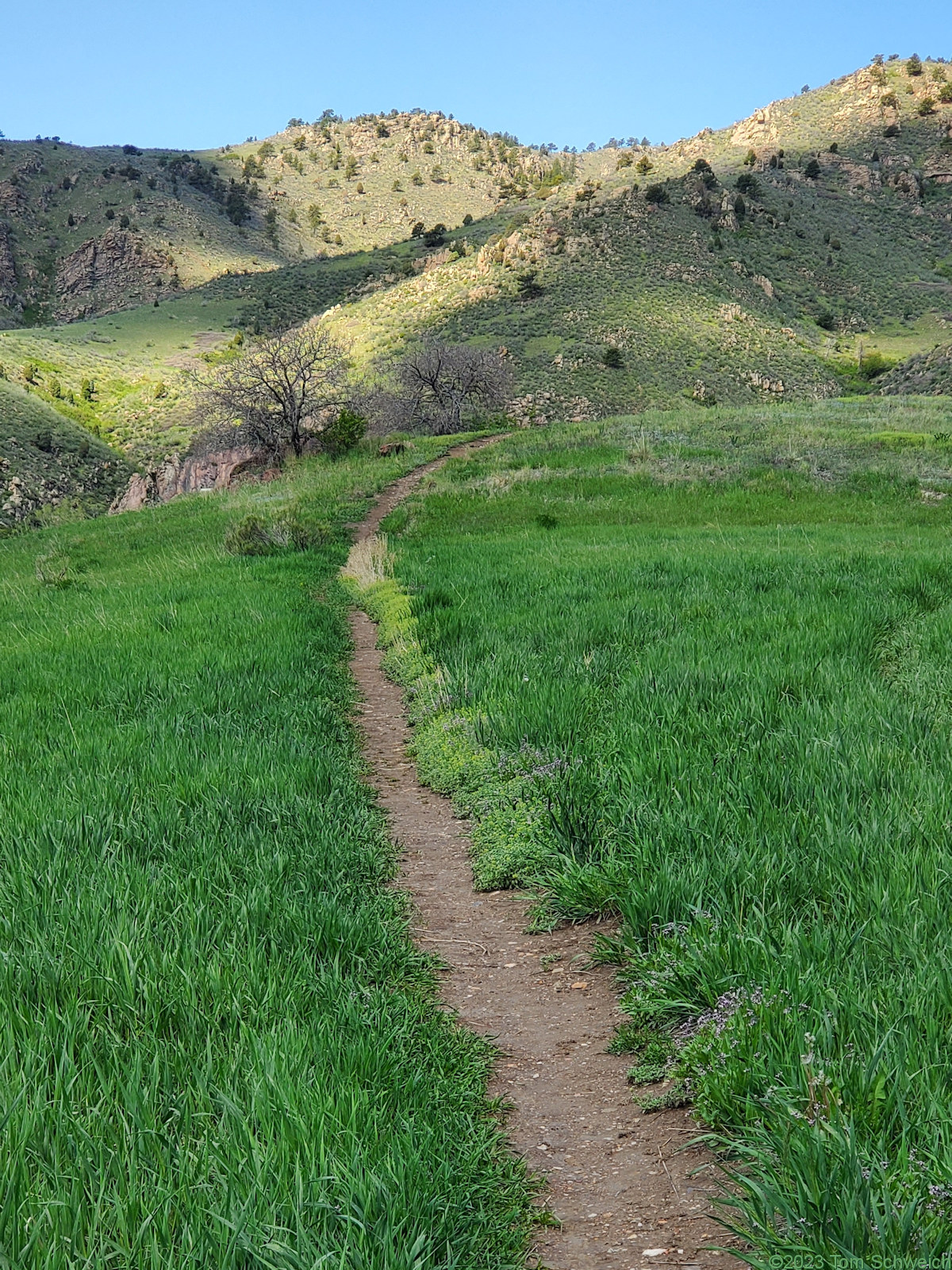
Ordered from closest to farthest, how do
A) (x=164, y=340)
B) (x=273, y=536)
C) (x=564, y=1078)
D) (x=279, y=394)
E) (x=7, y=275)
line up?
(x=564, y=1078), (x=273, y=536), (x=279, y=394), (x=164, y=340), (x=7, y=275)

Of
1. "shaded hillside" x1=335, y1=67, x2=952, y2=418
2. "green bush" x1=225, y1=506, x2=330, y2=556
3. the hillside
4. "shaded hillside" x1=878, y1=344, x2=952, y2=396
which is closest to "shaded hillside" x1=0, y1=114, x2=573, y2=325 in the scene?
the hillside

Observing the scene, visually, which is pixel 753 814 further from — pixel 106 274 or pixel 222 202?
pixel 222 202

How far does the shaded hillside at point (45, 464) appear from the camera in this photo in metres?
47.3

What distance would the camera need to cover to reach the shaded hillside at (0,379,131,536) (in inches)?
1864

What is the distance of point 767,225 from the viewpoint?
84188mm

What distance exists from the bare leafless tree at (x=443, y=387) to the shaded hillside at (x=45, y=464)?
62.0 feet

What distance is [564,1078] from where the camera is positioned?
120 inches

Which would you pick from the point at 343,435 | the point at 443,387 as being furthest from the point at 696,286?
the point at 343,435

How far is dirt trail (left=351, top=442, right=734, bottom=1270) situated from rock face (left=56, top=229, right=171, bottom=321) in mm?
125638

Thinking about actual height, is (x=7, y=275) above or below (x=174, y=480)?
above

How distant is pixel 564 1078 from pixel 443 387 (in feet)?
162

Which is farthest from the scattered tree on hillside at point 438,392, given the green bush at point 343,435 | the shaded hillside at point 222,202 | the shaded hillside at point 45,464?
the shaded hillside at point 222,202

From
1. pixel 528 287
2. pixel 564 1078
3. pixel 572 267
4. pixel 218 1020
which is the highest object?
pixel 572 267

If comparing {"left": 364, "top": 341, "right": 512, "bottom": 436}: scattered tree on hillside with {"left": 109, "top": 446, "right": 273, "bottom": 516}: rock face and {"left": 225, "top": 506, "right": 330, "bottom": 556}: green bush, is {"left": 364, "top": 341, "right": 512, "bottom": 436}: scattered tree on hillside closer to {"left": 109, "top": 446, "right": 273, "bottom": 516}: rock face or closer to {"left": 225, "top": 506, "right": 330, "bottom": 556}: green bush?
{"left": 109, "top": 446, "right": 273, "bottom": 516}: rock face
